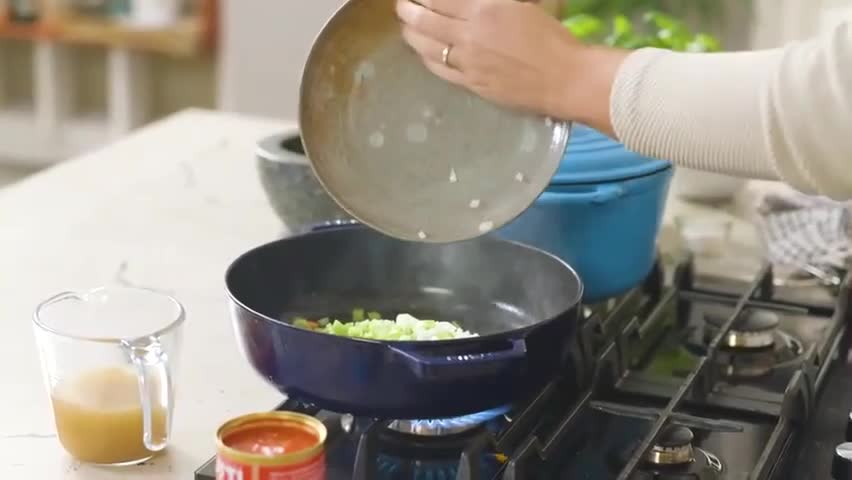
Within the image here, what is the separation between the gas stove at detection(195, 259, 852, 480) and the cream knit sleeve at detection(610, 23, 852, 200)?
0.23 meters

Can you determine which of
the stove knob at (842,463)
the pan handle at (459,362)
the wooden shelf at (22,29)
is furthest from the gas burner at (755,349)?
the wooden shelf at (22,29)

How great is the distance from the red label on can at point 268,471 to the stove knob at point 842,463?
1.26ft

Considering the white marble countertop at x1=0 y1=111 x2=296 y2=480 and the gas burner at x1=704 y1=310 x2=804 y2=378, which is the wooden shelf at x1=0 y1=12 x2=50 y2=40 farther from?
the gas burner at x1=704 y1=310 x2=804 y2=378

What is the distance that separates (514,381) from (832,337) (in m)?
0.41

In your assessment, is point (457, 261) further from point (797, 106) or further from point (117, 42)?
point (117, 42)

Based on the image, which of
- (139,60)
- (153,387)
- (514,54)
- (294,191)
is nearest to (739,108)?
(514,54)

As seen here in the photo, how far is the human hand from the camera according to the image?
36.4 inches

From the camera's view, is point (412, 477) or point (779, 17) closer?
point (412, 477)


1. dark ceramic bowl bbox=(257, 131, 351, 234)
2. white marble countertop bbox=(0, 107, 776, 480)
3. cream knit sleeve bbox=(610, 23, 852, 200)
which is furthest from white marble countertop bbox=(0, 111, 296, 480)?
cream knit sleeve bbox=(610, 23, 852, 200)

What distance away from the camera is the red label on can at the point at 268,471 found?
0.81 metres

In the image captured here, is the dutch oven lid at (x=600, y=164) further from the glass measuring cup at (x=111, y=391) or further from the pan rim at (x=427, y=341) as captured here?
the glass measuring cup at (x=111, y=391)

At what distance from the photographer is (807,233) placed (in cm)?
142

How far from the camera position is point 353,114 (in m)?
1.05

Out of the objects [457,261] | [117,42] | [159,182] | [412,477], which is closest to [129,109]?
[117,42]
